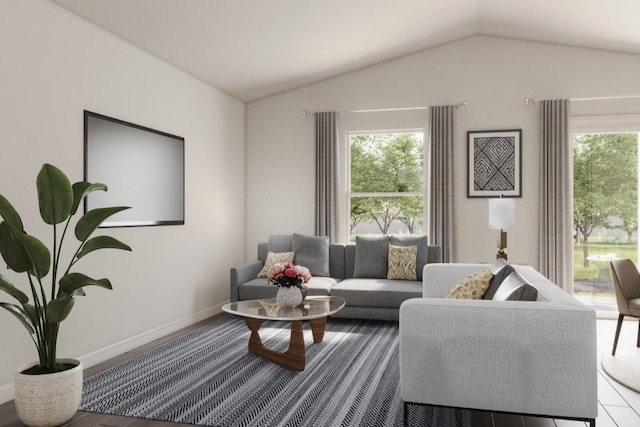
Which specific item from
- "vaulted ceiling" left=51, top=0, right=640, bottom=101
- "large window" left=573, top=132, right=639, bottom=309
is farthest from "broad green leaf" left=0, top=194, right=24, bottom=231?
"large window" left=573, top=132, right=639, bottom=309

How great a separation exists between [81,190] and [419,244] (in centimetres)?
366

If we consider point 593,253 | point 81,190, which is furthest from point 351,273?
point 81,190

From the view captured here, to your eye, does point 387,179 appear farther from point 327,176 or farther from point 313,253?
point 313,253

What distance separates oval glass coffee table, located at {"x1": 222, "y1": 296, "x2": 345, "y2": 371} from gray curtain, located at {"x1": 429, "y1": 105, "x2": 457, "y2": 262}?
2063 millimetres

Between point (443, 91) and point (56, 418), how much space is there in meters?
5.07

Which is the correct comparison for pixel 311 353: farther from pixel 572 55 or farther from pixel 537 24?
pixel 572 55

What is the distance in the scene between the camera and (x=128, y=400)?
295cm

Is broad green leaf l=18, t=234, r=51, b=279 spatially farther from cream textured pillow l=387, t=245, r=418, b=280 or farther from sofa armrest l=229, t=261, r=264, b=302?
cream textured pillow l=387, t=245, r=418, b=280

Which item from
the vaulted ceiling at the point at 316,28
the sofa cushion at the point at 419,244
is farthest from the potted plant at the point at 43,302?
the sofa cushion at the point at 419,244

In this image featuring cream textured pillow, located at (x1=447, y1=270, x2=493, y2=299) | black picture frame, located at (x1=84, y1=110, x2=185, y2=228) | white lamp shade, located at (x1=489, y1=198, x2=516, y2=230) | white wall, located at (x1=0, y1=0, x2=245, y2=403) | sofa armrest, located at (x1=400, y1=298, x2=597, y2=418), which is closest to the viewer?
sofa armrest, located at (x1=400, y1=298, x2=597, y2=418)

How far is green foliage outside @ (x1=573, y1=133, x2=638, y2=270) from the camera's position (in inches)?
214

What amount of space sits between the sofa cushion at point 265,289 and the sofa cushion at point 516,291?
8.25 ft

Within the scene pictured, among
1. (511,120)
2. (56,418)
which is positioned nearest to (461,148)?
(511,120)

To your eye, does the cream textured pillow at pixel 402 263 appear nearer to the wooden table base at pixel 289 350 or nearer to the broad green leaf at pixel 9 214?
the wooden table base at pixel 289 350
